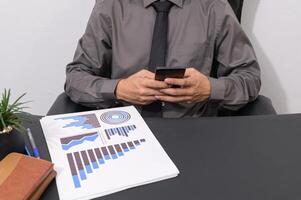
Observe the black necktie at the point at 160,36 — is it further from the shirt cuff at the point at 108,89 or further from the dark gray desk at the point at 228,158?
the dark gray desk at the point at 228,158

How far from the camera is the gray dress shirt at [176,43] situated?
46.1 inches

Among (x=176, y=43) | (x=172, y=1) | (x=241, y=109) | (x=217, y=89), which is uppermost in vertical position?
(x=172, y=1)

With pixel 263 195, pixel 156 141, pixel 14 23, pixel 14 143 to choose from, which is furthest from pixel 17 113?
pixel 14 23

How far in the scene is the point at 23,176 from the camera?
0.59 m

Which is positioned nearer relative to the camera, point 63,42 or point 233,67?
point 233,67

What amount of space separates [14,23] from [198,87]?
979 mm

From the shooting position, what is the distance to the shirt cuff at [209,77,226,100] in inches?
42.2

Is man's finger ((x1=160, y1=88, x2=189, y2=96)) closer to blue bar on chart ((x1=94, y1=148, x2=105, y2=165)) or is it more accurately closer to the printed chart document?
the printed chart document

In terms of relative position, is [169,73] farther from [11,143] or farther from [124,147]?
[11,143]

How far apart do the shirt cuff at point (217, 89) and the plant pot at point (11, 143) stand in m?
0.62

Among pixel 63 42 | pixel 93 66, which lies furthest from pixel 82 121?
pixel 63 42

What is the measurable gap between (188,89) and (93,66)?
0.41 m

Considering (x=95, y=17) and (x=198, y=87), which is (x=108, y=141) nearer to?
(x=198, y=87)

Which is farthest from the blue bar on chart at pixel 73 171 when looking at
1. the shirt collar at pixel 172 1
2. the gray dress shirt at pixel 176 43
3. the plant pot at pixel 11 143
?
the shirt collar at pixel 172 1
